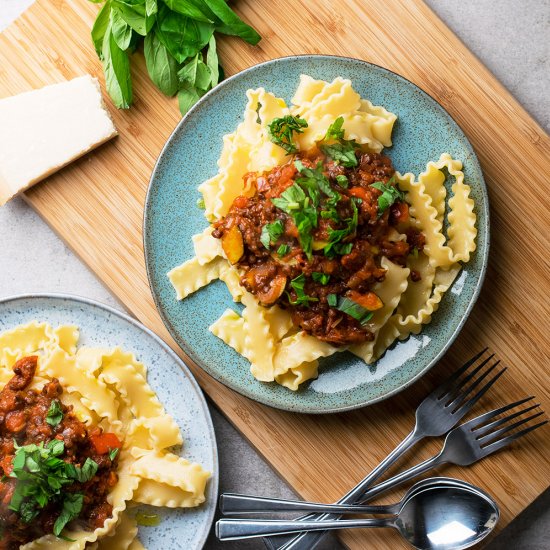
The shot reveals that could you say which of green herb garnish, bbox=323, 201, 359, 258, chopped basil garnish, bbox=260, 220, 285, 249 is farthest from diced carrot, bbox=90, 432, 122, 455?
green herb garnish, bbox=323, 201, 359, 258

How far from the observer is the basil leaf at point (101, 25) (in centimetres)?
551

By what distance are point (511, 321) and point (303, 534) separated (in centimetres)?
232

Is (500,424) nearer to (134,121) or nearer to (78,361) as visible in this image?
(78,361)

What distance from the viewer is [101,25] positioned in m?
5.54

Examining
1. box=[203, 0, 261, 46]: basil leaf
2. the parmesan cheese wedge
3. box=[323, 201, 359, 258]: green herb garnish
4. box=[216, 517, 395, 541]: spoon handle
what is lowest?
box=[216, 517, 395, 541]: spoon handle

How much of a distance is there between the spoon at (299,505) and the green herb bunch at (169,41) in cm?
310

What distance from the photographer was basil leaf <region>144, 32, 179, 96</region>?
18.1 feet

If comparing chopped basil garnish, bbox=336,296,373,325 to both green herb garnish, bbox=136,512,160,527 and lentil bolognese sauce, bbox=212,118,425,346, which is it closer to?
lentil bolognese sauce, bbox=212,118,425,346

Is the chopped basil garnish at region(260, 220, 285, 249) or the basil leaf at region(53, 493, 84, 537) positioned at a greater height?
the chopped basil garnish at region(260, 220, 285, 249)

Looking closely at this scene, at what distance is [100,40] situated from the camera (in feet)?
18.3

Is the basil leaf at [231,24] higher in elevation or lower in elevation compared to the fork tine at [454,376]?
higher

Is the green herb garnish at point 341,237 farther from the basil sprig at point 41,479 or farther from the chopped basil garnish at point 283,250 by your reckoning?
the basil sprig at point 41,479

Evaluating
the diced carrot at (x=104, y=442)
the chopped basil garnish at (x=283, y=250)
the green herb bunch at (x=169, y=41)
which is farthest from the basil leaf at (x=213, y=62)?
the diced carrot at (x=104, y=442)

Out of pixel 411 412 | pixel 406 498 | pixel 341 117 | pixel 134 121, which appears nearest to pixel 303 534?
pixel 406 498
